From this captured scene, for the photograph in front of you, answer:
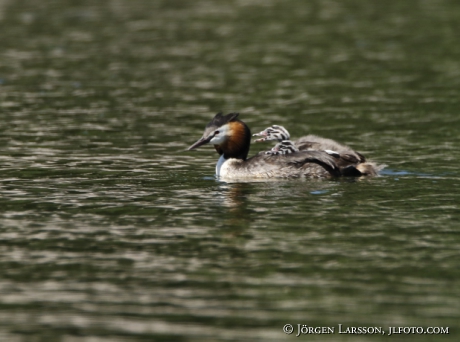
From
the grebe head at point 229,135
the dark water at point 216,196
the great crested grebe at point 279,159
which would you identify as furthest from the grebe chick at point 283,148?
the dark water at point 216,196

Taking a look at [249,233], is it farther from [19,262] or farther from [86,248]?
[19,262]

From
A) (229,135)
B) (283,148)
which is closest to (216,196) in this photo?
(283,148)

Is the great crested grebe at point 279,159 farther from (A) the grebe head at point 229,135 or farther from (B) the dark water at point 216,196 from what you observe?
(B) the dark water at point 216,196

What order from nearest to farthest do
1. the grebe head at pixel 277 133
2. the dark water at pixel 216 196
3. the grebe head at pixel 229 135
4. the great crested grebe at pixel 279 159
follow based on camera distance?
the dark water at pixel 216 196, the great crested grebe at pixel 279 159, the grebe head at pixel 277 133, the grebe head at pixel 229 135

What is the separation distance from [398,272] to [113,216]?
13.4 feet

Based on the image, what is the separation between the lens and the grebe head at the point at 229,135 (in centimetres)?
1612

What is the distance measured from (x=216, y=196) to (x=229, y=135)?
227 centimetres

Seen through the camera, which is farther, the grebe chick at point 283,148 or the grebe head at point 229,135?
the grebe head at point 229,135

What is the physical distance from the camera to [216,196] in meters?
14.1

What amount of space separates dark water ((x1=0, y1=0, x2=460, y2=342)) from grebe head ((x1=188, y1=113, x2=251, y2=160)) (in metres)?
0.54

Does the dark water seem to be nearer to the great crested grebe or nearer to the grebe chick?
the great crested grebe

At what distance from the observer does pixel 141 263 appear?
34.7 feet

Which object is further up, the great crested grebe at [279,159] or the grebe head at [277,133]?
the grebe head at [277,133]

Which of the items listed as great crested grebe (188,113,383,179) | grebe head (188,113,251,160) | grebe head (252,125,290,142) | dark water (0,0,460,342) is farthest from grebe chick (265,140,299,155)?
dark water (0,0,460,342)
